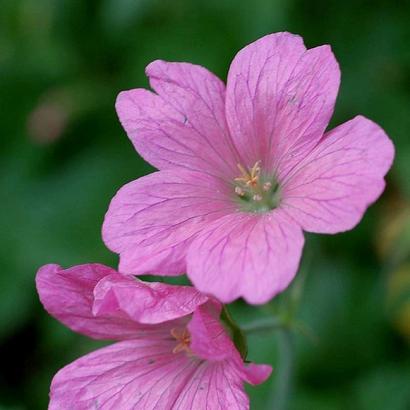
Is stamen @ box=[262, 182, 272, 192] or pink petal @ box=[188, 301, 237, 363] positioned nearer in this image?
pink petal @ box=[188, 301, 237, 363]

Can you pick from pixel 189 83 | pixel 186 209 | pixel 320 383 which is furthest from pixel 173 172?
pixel 320 383

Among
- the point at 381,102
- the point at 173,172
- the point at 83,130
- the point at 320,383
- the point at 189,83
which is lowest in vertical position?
the point at 320,383

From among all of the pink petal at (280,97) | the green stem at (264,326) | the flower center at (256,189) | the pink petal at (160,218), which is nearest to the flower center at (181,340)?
the green stem at (264,326)

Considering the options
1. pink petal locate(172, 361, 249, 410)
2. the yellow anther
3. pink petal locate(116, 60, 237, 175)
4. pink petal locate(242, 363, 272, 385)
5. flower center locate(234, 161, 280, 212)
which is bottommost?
pink petal locate(172, 361, 249, 410)

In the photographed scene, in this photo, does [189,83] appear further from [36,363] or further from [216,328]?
[36,363]

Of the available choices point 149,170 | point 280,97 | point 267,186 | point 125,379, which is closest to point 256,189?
point 267,186

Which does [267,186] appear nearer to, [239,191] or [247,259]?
[239,191]

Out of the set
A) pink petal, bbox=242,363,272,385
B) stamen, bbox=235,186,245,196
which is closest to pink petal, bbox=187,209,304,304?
pink petal, bbox=242,363,272,385

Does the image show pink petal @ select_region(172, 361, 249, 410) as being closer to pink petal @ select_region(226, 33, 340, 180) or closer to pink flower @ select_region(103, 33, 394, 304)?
pink flower @ select_region(103, 33, 394, 304)
